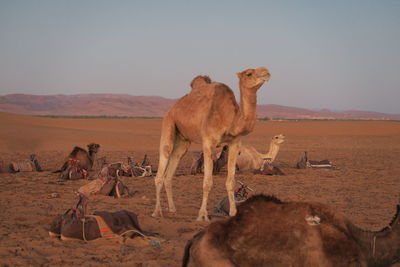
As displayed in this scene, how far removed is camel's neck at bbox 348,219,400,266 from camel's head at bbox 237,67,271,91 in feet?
13.1

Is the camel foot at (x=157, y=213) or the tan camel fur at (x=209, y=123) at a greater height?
the tan camel fur at (x=209, y=123)

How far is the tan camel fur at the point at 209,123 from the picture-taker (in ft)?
27.4

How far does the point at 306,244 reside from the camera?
4.02m

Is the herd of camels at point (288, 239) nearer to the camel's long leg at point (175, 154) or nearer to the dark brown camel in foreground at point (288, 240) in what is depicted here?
the dark brown camel in foreground at point (288, 240)

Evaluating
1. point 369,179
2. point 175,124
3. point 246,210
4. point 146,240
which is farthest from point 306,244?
point 369,179

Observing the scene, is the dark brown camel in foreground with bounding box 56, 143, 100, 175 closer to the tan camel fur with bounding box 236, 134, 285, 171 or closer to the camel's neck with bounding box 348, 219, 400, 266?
the tan camel fur with bounding box 236, 134, 285, 171

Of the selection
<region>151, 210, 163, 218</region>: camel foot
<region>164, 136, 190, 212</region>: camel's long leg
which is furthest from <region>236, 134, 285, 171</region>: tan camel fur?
<region>151, 210, 163, 218</region>: camel foot

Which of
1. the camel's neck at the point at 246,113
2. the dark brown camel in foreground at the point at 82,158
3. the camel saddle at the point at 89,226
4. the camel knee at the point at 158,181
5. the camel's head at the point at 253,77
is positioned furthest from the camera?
the dark brown camel in foreground at the point at 82,158

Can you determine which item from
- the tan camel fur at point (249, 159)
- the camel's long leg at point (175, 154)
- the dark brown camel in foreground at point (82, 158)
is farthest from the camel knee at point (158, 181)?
the tan camel fur at point (249, 159)

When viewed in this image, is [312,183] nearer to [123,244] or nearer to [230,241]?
[123,244]

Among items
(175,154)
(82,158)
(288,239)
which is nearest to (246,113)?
(175,154)

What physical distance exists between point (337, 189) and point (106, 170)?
6199 mm

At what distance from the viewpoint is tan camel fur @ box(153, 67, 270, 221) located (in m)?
8.34

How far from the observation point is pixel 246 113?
8398mm
